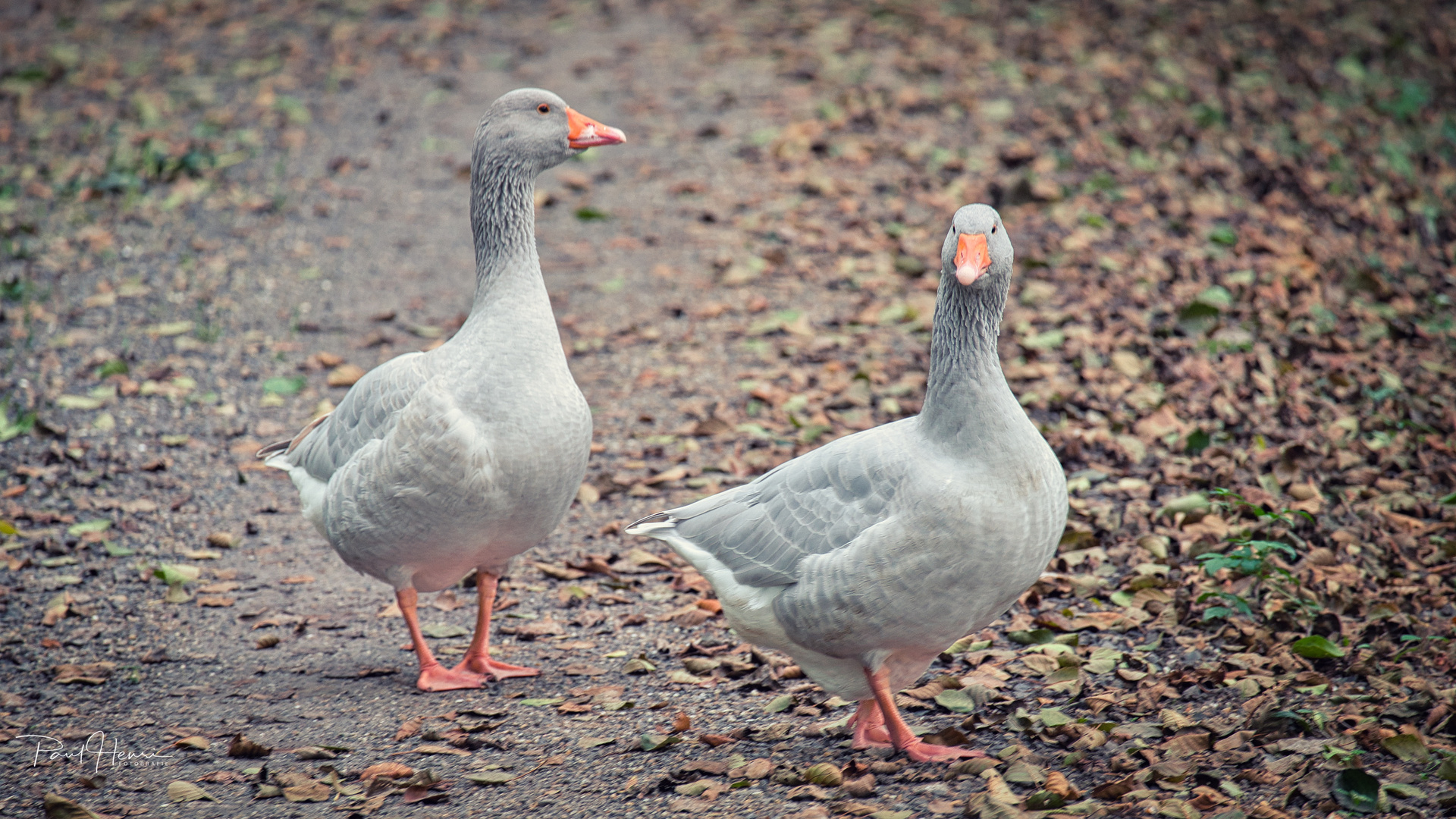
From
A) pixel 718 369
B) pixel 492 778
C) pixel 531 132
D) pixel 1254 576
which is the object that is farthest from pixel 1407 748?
pixel 718 369

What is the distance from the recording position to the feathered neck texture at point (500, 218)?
518 centimetres

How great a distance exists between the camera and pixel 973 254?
4125 millimetres

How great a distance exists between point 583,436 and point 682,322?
4182 millimetres

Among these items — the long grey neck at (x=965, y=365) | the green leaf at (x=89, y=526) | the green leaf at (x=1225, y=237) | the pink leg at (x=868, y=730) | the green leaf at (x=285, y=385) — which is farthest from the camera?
the green leaf at (x=1225, y=237)

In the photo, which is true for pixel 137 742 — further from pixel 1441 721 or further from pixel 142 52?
pixel 142 52

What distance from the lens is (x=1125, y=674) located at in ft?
16.3

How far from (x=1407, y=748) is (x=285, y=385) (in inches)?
278

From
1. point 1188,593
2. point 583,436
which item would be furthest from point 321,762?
point 1188,593

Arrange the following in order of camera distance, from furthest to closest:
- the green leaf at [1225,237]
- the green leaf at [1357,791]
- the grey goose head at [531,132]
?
the green leaf at [1225,237] < the grey goose head at [531,132] < the green leaf at [1357,791]

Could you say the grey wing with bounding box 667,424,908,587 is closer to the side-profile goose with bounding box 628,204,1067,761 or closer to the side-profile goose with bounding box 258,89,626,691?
the side-profile goose with bounding box 628,204,1067,761

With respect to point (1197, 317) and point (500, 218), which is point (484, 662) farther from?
point (1197, 317)

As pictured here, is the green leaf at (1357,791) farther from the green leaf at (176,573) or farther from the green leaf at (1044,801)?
the green leaf at (176,573)

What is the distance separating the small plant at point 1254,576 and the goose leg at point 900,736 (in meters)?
1.65

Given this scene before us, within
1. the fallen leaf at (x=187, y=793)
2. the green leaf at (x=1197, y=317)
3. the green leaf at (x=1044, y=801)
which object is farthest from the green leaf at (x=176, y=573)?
the green leaf at (x=1197, y=317)
